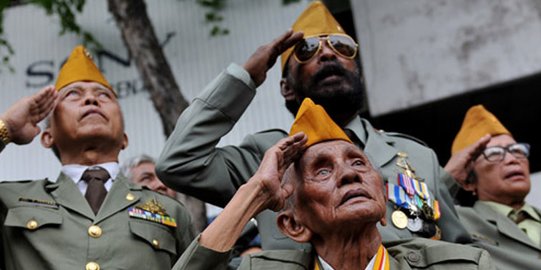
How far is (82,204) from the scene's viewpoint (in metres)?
3.94

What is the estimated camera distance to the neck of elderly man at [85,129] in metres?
4.24

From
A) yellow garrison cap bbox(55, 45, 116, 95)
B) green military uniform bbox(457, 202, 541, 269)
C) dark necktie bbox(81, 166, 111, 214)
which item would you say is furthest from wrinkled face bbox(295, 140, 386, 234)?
green military uniform bbox(457, 202, 541, 269)

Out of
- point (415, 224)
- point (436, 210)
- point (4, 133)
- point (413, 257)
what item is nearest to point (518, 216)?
point (436, 210)

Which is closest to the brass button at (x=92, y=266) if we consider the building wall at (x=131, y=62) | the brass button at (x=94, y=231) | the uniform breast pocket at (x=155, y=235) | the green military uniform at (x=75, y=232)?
the green military uniform at (x=75, y=232)

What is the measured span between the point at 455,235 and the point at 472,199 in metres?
2.39

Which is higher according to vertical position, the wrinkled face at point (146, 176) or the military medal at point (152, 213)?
the military medal at point (152, 213)

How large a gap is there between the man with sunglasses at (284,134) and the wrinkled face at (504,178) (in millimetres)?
1527

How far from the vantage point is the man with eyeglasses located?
204 inches

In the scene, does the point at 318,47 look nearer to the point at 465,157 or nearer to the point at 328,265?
the point at 328,265

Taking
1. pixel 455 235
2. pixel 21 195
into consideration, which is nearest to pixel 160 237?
pixel 21 195

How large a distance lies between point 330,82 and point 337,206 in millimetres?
998

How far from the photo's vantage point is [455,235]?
398 cm

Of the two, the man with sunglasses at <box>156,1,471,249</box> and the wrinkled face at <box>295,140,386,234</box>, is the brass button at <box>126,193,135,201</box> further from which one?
the wrinkled face at <box>295,140,386,234</box>

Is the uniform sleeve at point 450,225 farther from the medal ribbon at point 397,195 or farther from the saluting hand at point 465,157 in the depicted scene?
the saluting hand at point 465,157
